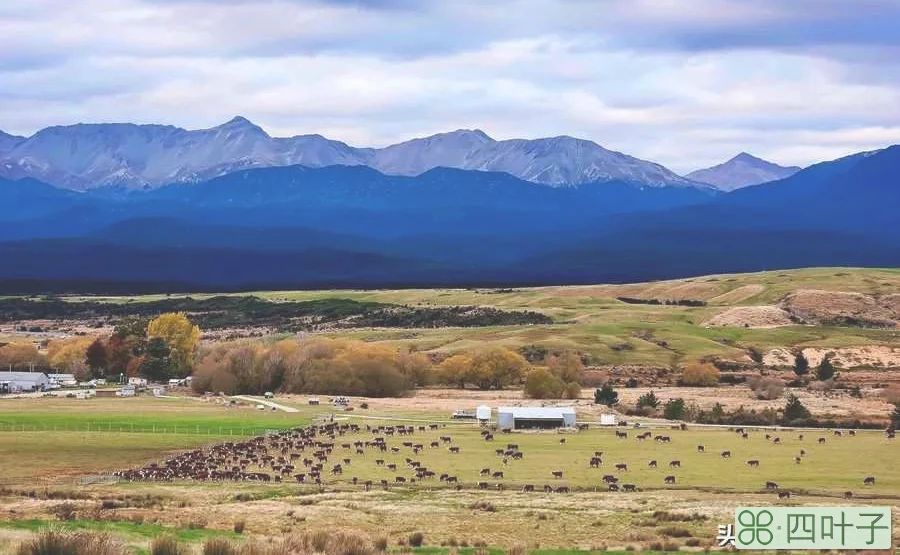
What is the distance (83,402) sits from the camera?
105 meters

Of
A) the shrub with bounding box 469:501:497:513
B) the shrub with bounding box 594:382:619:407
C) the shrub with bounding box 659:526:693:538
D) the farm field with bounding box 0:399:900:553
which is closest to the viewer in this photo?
the shrub with bounding box 659:526:693:538

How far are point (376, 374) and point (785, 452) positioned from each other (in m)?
55.5

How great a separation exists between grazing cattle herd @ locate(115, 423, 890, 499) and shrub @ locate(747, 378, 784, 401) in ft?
90.4

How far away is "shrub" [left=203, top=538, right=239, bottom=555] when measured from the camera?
83.7 ft

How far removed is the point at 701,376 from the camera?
399ft

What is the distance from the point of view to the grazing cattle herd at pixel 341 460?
53625mm

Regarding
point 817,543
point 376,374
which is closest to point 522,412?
point 376,374

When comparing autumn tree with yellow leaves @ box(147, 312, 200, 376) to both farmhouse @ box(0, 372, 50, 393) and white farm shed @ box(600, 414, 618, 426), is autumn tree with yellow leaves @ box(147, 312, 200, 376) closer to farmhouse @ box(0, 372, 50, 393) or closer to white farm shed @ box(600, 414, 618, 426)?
farmhouse @ box(0, 372, 50, 393)

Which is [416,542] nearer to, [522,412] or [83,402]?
[522,412]

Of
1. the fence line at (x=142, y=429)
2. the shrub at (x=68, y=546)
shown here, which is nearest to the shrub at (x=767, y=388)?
the fence line at (x=142, y=429)

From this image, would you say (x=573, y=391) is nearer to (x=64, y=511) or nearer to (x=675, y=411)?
(x=675, y=411)

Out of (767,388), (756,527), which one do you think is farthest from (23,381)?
(756,527)

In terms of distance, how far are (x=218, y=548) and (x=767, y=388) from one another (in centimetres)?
8941

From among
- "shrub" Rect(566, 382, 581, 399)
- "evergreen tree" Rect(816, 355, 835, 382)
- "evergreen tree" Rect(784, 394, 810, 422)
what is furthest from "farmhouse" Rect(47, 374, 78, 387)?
"evergreen tree" Rect(816, 355, 835, 382)
